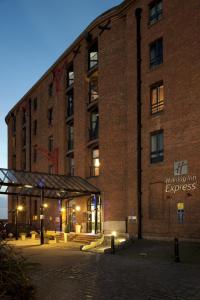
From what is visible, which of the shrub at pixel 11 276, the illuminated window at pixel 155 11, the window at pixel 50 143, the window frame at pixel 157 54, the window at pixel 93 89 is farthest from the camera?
the window at pixel 50 143

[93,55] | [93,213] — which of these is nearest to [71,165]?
[93,213]

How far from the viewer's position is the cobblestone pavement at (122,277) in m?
11.7

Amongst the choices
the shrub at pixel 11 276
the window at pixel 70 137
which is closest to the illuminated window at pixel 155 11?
the window at pixel 70 137

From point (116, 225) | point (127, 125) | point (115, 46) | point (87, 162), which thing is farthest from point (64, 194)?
point (115, 46)

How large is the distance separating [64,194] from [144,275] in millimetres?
26973

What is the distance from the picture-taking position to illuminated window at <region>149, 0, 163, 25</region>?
98.0 feet

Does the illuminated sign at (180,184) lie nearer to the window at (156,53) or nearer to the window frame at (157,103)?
the window frame at (157,103)

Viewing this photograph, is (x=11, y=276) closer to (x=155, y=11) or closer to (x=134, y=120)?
(x=134, y=120)

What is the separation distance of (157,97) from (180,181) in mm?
6850

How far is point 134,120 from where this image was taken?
3061 cm

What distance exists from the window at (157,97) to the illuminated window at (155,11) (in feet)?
16.6

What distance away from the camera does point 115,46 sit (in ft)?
113

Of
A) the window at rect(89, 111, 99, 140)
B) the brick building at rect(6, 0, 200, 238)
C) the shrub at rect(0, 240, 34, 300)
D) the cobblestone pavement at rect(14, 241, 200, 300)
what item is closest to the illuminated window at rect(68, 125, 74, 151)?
the brick building at rect(6, 0, 200, 238)

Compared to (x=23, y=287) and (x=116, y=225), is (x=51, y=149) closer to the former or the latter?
(x=116, y=225)
